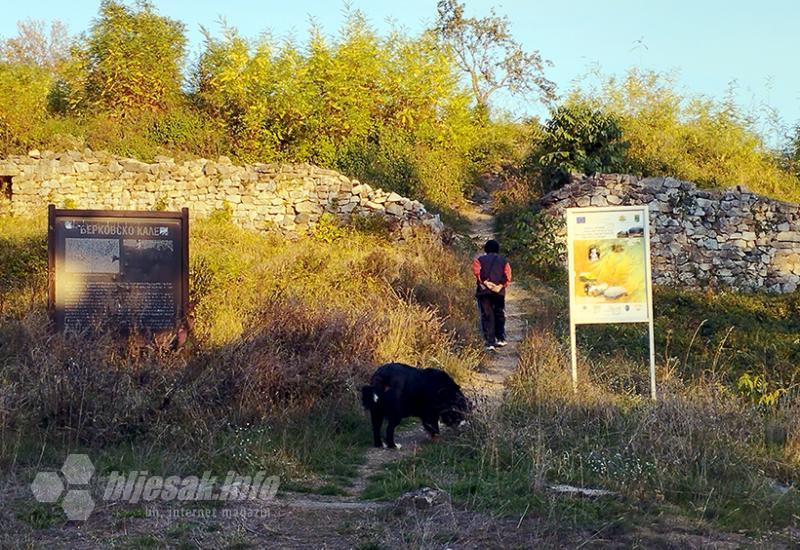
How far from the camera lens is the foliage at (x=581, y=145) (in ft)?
75.7

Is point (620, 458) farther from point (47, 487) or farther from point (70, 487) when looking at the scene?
point (47, 487)

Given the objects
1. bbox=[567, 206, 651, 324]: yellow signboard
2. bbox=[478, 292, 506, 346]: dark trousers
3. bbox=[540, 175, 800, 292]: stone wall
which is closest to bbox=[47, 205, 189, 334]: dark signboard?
bbox=[567, 206, 651, 324]: yellow signboard

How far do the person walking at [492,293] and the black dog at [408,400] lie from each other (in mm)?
4637

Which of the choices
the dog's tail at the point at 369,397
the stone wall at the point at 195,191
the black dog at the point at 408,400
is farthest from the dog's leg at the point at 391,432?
the stone wall at the point at 195,191

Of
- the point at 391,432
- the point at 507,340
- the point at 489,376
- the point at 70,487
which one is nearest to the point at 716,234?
the point at 507,340

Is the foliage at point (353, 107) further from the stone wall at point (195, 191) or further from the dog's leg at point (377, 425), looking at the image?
the dog's leg at point (377, 425)

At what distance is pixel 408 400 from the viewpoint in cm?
885

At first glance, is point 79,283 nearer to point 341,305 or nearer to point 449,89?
point 341,305

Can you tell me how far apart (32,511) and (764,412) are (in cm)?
701

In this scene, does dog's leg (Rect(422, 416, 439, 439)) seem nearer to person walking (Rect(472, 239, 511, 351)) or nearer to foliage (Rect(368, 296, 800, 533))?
foliage (Rect(368, 296, 800, 533))

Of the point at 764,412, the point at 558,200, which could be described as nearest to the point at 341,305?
the point at 764,412

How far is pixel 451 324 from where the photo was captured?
14.0m

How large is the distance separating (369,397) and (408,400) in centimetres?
38

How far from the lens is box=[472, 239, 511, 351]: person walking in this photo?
13.7 meters
